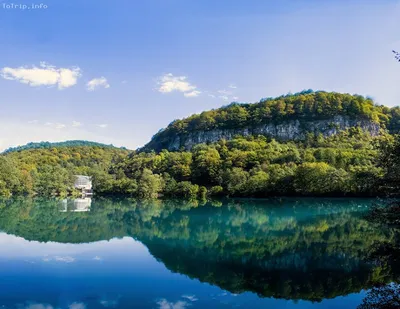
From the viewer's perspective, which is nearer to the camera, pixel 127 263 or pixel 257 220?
pixel 127 263

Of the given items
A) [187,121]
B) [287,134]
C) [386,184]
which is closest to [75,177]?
[187,121]

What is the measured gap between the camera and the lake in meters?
12.5

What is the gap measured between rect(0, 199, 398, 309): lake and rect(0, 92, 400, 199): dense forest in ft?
89.9

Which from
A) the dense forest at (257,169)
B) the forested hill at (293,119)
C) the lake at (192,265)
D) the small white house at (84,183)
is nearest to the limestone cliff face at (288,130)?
the forested hill at (293,119)

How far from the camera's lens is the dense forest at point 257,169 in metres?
59.0

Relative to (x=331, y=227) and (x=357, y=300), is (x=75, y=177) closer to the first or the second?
(x=331, y=227)

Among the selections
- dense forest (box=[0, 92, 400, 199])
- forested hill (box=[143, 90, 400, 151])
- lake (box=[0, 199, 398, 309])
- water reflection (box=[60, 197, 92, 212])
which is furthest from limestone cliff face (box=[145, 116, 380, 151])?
lake (box=[0, 199, 398, 309])

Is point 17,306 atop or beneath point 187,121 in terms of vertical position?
beneath

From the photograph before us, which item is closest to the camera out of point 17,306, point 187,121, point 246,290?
point 17,306

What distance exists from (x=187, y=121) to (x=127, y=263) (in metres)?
101

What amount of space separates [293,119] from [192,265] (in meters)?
83.0

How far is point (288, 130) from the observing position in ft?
310

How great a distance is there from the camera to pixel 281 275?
50.4 ft

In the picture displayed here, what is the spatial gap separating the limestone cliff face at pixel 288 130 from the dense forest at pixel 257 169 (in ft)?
7.15
